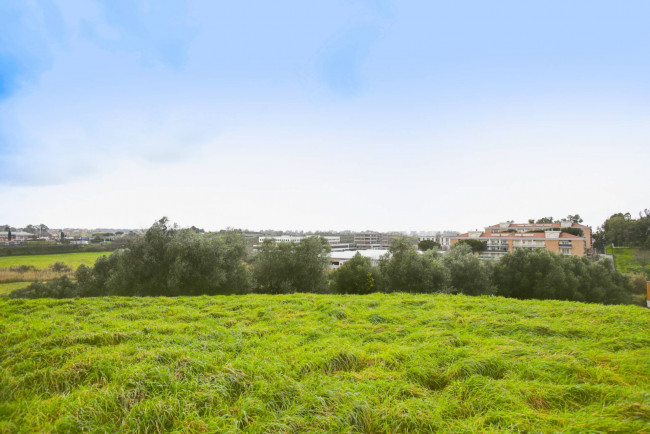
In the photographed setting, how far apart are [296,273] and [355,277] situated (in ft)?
12.8

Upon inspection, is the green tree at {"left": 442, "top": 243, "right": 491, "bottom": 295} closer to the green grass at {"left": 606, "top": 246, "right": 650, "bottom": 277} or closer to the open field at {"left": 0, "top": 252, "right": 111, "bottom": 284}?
the open field at {"left": 0, "top": 252, "right": 111, "bottom": 284}

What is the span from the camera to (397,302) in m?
8.11

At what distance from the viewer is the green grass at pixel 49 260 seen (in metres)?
19.1

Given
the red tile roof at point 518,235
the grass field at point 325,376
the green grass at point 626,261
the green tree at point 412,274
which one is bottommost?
the green grass at point 626,261

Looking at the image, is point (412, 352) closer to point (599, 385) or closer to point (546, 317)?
point (599, 385)

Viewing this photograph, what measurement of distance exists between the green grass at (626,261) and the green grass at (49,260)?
59162 millimetres

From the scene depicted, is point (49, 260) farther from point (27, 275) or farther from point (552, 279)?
point (552, 279)

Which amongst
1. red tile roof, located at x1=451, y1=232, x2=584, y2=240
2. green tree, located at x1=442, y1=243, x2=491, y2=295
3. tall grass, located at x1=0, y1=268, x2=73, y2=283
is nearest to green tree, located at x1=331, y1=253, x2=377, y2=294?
green tree, located at x1=442, y1=243, x2=491, y2=295

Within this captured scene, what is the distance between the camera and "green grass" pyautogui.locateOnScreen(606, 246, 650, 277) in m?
38.9

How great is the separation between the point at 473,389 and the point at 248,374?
96.4 inches

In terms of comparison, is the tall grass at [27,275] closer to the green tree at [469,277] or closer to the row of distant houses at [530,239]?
the green tree at [469,277]

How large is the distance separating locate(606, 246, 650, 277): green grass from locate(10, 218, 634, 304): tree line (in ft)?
79.3

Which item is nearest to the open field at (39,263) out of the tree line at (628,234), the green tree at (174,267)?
the green tree at (174,267)

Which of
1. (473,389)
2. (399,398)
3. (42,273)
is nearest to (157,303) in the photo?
(399,398)
